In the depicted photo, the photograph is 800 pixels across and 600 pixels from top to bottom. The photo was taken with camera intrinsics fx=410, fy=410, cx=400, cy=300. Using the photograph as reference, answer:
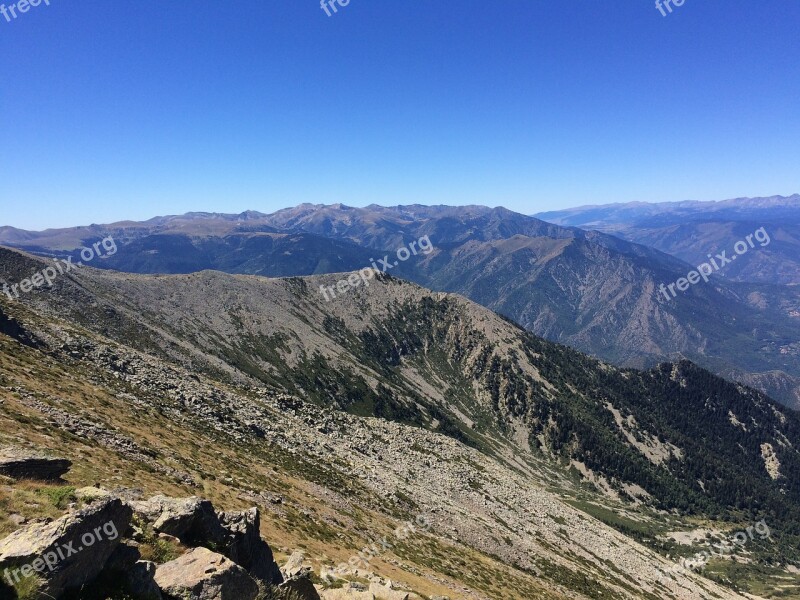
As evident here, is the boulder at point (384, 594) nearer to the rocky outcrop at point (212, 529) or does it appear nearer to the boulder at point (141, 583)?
the rocky outcrop at point (212, 529)

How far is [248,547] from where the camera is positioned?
24484mm

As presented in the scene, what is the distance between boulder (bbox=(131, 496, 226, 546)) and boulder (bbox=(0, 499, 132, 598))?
16.3 feet

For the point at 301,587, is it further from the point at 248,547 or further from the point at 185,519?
the point at 185,519

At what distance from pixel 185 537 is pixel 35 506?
689 centimetres

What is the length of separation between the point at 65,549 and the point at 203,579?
18.0 ft

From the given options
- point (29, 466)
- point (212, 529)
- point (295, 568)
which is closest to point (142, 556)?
point (212, 529)

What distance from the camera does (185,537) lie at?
21797 mm

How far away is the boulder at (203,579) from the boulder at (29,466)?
403 inches

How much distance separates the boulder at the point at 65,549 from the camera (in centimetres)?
1370

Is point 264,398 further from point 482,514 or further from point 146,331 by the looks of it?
point 146,331

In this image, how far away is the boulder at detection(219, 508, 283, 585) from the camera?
76.9ft

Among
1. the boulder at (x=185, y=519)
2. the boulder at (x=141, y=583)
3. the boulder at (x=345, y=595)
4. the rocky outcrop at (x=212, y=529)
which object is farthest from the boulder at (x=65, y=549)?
the boulder at (x=345, y=595)

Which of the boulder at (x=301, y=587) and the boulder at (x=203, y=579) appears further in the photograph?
the boulder at (x=301, y=587)

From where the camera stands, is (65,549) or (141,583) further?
(141,583)
